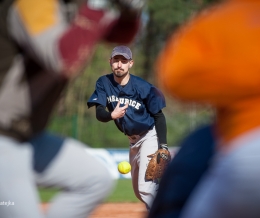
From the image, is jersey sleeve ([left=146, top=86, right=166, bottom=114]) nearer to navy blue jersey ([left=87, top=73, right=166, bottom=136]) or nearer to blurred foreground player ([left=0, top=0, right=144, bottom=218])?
navy blue jersey ([left=87, top=73, right=166, bottom=136])

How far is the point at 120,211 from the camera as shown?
34.6 feet

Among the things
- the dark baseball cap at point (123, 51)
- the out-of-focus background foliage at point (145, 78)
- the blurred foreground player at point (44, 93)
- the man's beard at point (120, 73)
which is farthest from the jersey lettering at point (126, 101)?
the blurred foreground player at point (44, 93)

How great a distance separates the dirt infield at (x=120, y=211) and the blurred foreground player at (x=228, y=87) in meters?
7.02

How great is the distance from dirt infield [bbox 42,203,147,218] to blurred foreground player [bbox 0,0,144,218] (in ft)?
20.3

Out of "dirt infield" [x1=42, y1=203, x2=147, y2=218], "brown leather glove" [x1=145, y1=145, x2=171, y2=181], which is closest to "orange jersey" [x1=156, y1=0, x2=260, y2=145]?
"brown leather glove" [x1=145, y1=145, x2=171, y2=181]

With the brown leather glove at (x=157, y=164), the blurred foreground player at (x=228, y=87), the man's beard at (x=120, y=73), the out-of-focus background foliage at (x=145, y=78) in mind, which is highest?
the out-of-focus background foliage at (x=145, y=78)

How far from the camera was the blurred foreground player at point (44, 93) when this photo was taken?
9.85 feet

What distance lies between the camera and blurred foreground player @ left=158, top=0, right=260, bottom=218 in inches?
97.7

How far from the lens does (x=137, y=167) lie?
27.2 feet

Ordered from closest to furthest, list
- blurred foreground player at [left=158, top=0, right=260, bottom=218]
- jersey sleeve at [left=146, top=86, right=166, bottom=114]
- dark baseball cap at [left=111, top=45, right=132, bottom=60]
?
1. blurred foreground player at [left=158, top=0, right=260, bottom=218]
2. jersey sleeve at [left=146, top=86, right=166, bottom=114]
3. dark baseball cap at [left=111, top=45, right=132, bottom=60]

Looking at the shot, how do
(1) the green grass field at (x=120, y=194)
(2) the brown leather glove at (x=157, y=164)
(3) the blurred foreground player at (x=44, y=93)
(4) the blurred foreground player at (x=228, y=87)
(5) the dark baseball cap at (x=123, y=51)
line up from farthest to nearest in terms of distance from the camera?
(1) the green grass field at (x=120, y=194) → (5) the dark baseball cap at (x=123, y=51) → (2) the brown leather glove at (x=157, y=164) → (3) the blurred foreground player at (x=44, y=93) → (4) the blurred foreground player at (x=228, y=87)

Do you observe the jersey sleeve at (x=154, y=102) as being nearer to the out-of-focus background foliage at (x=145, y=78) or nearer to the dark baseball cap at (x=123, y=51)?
the dark baseball cap at (x=123, y=51)

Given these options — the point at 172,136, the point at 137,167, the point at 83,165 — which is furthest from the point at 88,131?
the point at 83,165

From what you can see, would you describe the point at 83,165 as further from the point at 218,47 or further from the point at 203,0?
the point at 203,0
